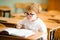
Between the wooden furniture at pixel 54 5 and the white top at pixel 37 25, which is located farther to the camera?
the wooden furniture at pixel 54 5

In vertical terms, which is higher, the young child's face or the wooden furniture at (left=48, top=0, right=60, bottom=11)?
the young child's face

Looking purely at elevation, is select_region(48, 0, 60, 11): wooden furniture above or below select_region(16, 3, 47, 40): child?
below

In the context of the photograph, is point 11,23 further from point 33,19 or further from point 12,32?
point 12,32

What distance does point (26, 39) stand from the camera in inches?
80.6

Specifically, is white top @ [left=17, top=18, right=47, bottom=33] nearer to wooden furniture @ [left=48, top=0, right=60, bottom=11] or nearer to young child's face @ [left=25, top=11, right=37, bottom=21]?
young child's face @ [left=25, top=11, right=37, bottom=21]

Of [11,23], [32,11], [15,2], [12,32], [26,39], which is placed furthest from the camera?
[15,2]

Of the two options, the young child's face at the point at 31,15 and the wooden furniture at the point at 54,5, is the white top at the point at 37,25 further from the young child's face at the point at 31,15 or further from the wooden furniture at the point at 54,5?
the wooden furniture at the point at 54,5

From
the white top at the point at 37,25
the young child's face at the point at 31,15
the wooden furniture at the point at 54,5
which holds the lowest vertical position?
the wooden furniture at the point at 54,5

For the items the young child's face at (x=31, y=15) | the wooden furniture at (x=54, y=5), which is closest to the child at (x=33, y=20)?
the young child's face at (x=31, y=15)

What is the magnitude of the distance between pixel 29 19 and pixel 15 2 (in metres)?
5.29

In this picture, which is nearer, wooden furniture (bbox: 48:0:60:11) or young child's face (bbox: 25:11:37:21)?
young child's face (bbox: 25:11:37:21)

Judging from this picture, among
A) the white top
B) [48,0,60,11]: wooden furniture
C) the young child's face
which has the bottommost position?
[48,0,60,11]: wooden furniture

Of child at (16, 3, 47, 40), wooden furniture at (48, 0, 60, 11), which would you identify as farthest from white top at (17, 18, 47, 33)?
wooden furniture at (48, 0, 60, 11)

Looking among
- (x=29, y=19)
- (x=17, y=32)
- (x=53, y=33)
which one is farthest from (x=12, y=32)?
(x=53, y=33)
